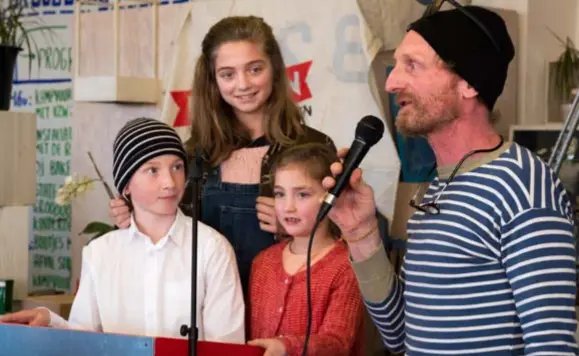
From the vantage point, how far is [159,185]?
6.66ft

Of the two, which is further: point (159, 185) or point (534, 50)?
point (534, 50)

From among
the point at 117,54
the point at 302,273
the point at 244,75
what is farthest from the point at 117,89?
the point at 302,273

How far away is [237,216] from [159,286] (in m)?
0.27

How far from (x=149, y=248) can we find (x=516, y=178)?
982 millimetres

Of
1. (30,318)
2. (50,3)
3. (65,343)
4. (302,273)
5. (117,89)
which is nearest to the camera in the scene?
(65,343)

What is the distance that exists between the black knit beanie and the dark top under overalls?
77 centimetres

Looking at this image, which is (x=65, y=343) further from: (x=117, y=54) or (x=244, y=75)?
(x=117, y=54)

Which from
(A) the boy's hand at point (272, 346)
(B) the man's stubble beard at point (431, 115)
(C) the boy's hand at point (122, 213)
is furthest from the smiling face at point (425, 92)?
(C) the boy's hand at point (122, 213)

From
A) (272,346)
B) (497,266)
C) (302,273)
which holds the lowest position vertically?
(272,346)

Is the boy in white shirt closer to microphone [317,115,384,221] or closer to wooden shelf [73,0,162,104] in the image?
microphone [317,115,384,221]

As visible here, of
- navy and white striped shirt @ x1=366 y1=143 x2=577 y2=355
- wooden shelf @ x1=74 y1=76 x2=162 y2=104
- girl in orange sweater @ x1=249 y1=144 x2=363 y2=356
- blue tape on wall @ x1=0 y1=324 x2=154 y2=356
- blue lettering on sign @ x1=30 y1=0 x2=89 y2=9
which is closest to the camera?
navy and white striped shirt @ x1=366 y1=143 x2=577 y2=355

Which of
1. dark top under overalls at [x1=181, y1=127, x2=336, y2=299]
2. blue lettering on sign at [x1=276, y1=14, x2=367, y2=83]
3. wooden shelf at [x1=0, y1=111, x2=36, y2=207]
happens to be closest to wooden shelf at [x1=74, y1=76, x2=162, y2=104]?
wooden shelf at [x1=0, y1=111, x2=36, y2=207]

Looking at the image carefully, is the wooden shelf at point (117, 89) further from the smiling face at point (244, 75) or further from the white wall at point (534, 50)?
the smiling face at point (244, 75)

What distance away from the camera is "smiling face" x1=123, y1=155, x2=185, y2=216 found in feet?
6.66
